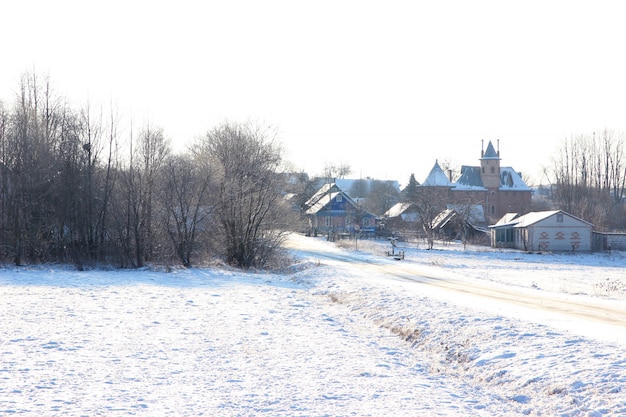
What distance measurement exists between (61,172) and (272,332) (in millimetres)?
23666

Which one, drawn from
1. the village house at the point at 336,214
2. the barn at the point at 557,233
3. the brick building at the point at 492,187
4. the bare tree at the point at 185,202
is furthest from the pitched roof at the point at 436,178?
the bare tree at the point at 185,202

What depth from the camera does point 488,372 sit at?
36.4 ft

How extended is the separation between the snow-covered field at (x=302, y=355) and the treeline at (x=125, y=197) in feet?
38.0

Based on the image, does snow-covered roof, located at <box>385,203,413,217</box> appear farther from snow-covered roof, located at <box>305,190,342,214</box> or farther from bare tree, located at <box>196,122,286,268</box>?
bare tree, located at <box>196,122,286,268</box>

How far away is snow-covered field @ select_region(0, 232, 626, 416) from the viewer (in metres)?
9.23

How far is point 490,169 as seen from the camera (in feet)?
324

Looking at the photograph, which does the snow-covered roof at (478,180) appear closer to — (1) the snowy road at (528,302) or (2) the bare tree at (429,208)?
(2) the bare tree at (429,208)

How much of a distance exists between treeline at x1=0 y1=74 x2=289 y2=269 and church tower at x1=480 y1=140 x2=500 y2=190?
6862 cm

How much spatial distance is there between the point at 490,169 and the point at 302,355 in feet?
299

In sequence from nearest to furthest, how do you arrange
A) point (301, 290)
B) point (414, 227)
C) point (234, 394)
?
point (234, 394), point (301, 290), point (414, 227)

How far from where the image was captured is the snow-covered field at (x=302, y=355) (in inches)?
364

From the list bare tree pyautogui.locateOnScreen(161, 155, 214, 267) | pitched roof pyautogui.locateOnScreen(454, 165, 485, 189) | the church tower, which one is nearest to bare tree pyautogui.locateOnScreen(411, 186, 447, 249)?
pitched roof pyautogui.locateOnScreen(454, 165, 485, 189)

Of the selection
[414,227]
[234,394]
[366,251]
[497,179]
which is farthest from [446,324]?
[497,179]

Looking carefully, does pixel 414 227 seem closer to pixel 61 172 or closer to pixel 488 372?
pixel 61 172
